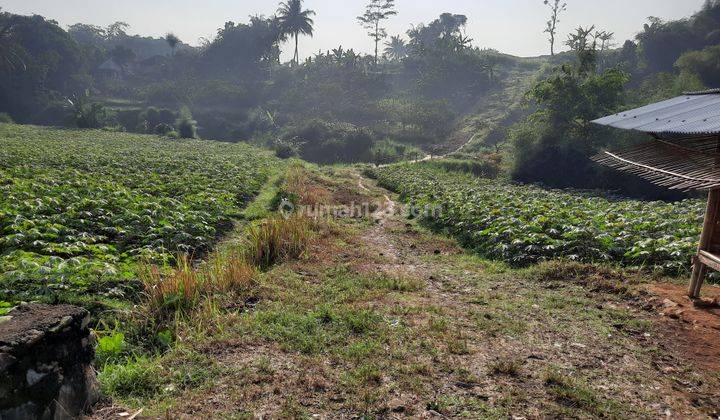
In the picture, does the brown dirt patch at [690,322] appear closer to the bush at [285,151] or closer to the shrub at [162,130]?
the bush at [285,151]

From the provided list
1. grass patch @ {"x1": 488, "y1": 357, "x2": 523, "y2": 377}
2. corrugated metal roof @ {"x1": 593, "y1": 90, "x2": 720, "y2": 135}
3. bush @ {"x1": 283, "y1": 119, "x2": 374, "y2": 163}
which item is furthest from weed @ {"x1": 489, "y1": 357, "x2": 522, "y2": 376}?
bush @ {"x1": 283, "y1": 119, "x2": 374, "y2": 163}

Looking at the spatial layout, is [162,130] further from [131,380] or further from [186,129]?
[131,380]

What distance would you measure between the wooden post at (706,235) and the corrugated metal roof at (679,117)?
1426mm

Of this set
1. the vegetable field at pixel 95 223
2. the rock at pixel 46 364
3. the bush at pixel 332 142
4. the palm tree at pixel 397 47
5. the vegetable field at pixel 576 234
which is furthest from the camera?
the palm tree at pixel 397 47

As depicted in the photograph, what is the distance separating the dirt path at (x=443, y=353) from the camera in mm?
5039

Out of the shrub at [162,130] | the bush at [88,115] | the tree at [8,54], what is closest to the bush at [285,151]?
the shrub at [162,130]

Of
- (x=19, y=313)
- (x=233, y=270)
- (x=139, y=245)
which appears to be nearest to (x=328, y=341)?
(x=233, y=270)

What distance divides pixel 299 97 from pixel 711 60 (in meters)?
49.9

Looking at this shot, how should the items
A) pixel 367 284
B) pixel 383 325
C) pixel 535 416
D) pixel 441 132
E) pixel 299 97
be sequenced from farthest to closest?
pixel 299 97, pixel 441 132, pixel 367 284, pixel 383 325, pixel 535 416

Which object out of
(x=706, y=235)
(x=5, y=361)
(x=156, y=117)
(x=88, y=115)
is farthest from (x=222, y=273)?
(x=156, y=117)

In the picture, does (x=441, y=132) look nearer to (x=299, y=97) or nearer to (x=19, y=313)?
(x=299, y=97)

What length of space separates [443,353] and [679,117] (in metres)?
4.44

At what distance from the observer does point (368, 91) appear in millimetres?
73250

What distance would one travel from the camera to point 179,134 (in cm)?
5275
